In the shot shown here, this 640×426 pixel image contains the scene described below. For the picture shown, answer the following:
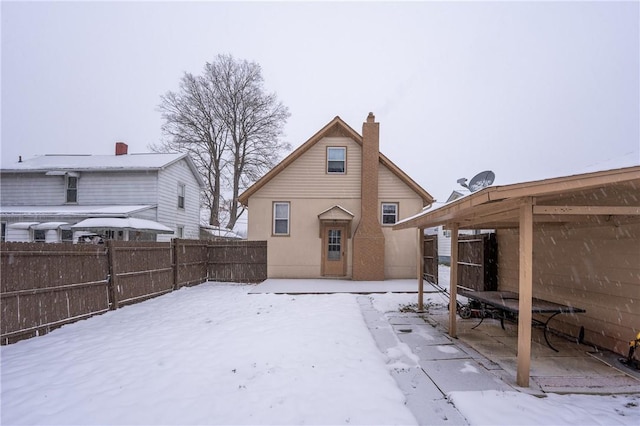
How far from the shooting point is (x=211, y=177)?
1043 inches

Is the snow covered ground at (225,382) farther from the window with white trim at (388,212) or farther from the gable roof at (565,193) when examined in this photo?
the window with white trim at (388,212)

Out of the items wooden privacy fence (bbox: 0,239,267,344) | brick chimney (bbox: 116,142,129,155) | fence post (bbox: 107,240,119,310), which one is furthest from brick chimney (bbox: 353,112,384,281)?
brick chimney (bbox: 116,142,129,155)

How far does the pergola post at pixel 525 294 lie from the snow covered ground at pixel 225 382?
0.34 meters

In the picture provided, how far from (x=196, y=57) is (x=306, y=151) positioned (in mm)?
122743

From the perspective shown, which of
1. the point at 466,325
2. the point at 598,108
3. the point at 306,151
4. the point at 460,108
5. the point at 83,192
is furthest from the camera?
the point at 460,108

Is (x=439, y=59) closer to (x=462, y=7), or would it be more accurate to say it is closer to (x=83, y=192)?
(x=462, y=7)

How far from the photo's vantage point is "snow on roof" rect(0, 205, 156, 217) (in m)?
15.2

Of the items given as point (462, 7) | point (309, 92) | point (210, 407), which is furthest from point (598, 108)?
point (309, 92)

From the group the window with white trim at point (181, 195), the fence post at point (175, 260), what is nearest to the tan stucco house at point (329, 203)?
the fence post at point (175, 260)

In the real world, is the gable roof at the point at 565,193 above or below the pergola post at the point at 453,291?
above

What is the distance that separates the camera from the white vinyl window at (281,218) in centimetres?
1419

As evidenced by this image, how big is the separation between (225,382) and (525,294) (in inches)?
148

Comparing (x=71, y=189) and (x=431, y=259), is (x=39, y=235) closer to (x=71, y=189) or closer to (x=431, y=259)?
(x=71, y=189)

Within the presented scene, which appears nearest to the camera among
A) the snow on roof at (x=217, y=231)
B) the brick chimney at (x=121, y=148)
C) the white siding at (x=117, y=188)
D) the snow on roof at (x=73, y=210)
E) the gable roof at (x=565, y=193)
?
the gable roof at (x=565, y=193)
